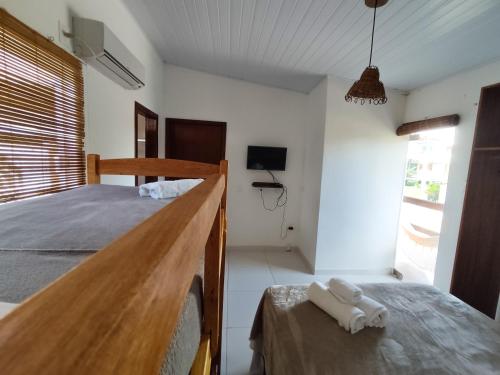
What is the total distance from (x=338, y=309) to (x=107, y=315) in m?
1.50

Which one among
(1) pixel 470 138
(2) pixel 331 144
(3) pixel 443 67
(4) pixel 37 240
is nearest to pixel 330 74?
(2) pixel 331 144

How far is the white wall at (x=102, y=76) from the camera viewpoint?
135cm

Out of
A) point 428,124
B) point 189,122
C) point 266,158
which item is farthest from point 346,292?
point 189,122

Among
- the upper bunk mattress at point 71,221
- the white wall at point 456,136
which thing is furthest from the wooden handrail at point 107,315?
the white wall at point 456,136

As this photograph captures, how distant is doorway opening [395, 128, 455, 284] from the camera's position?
2.99 m

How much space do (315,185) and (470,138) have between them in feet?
5.39

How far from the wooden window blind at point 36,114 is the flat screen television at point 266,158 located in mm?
2377

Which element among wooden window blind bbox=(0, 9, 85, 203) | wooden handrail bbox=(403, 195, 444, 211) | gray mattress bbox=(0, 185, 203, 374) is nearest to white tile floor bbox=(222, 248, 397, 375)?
wooden handrail bbox=(403, 195, 444, 211)

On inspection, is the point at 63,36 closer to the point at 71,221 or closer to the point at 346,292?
the point at 71,221

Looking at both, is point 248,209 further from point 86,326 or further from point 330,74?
point 86,326

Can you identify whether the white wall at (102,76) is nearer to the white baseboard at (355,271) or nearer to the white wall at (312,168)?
the white wall at (312,168)

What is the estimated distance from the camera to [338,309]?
1.39 m

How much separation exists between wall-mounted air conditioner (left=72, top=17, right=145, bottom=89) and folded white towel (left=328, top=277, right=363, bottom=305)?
7.17 ft

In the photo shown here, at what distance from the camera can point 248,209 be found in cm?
398
